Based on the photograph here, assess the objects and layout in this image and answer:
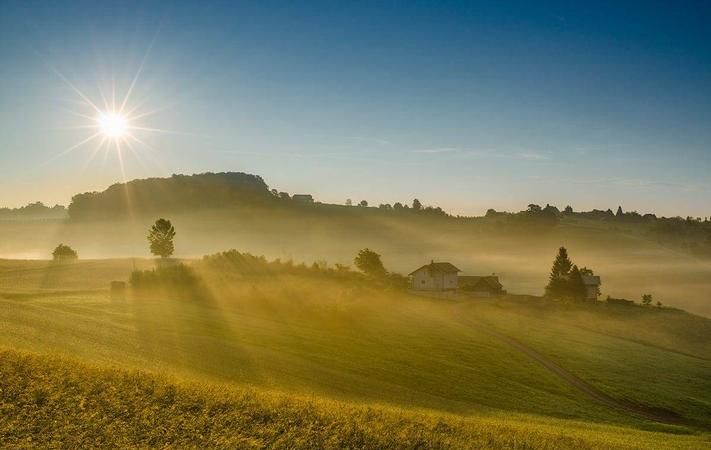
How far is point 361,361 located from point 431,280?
79.0m

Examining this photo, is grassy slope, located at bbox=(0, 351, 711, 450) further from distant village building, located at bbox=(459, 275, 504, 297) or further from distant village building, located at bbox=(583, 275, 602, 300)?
distant village building, located at bbox=(583, 275, 602, 300)

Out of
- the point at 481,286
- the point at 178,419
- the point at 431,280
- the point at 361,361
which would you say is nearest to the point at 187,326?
the point at 361,361

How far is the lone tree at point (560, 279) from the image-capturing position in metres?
117

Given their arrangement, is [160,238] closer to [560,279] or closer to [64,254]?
[64,254]

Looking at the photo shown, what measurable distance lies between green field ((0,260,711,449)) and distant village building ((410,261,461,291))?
26867 millimetres

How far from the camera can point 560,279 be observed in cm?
11856

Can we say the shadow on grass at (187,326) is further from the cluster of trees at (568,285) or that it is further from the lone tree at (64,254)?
the cluster of trees at (568,285)

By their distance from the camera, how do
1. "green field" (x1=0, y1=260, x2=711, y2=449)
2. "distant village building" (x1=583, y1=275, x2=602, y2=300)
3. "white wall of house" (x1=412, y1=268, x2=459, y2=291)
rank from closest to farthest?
1. "green field" (x1=0, y1=260, x2=711, y2=449)
2. "white wall of house" (x1=412, y1=268, x2=459, y2=291)
3. "distant village building" (x1=583, y1=275, x2=602, y2=300)

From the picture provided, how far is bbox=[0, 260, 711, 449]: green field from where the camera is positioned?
1959 centimetres

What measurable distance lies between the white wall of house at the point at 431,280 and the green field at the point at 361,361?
2676 centimetres

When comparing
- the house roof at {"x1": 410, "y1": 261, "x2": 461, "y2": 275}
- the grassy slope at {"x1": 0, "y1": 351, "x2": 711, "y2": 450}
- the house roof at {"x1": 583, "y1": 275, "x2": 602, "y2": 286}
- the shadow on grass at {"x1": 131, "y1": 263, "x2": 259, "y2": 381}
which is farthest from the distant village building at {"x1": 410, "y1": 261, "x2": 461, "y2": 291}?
the grassy slope at {"x1": 0, "y1": 351, "x2": 711, "y2": 450}

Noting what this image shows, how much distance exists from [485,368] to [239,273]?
173ft

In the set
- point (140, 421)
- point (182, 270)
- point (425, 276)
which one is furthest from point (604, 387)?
point (425, 276)

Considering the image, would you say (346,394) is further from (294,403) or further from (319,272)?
(319,272)
